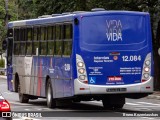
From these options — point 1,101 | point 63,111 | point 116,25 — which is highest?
point 116,25

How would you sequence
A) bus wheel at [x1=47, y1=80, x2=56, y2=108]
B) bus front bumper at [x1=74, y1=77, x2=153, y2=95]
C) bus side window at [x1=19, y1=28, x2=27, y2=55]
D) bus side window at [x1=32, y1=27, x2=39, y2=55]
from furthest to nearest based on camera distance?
bus side window at [x1=19, y1=28, x2=27, y2=55], bus side window at [x1=32, y1=27, x2=39, y2=55], bus wheel at [x1=47, y1=80, x2=56, y2=108], bus front bumper at [x1=74, y1=77, x2=153, y2=95]

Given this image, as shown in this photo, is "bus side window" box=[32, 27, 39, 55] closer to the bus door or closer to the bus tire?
the bus tire

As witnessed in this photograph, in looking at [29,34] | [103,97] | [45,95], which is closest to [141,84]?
[103,97]

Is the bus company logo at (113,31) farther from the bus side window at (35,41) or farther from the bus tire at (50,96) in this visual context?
the bus side window at (35,41)

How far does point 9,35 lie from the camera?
90.3 ft

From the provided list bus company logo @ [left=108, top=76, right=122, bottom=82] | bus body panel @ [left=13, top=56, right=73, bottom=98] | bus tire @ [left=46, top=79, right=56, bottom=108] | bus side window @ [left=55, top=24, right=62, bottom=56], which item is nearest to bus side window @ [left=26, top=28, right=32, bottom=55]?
bus body panel @ [left=13, top=56, right=73, bottom=98]

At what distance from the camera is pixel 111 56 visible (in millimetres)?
19828

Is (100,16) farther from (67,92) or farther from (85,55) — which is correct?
(67,92)

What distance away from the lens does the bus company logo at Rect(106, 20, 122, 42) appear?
783 inches

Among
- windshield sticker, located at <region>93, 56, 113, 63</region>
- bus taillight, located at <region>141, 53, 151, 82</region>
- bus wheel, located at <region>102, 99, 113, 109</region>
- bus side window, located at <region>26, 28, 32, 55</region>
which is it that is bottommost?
bus wheel, located at <region>102, 99, 113, 109</region>

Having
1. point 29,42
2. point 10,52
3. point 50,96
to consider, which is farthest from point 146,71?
point 10,52

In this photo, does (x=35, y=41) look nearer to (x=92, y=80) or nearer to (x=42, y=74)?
(x=42, y=74)

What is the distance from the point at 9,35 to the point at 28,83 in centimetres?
333

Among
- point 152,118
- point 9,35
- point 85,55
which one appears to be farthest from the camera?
point 9,35
